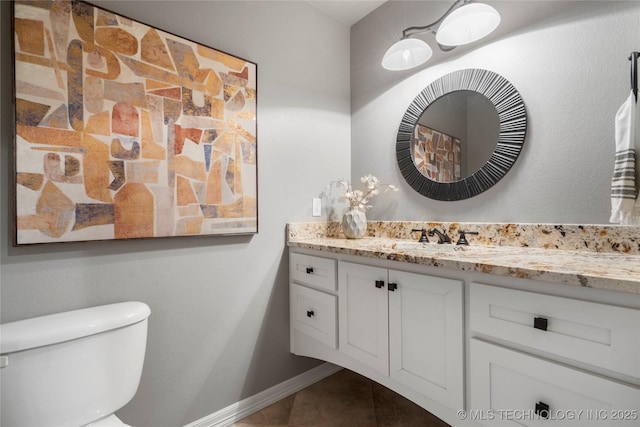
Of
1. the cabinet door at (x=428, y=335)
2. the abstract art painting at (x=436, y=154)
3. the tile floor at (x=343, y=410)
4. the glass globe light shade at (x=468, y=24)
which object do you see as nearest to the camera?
the cabinet door at (x=428, y=335)

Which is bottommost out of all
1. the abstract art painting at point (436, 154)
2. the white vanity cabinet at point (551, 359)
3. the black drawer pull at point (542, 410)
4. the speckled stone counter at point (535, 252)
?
the black drawer pull at point (542, 410)

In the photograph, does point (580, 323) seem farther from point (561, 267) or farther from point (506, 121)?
point (506, 121)

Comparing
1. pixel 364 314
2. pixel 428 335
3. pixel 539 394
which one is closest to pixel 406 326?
pixel 428 335

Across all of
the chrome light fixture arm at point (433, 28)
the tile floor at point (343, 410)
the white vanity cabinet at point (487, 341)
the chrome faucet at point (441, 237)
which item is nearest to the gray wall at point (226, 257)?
the tile floor at point (343, 410)

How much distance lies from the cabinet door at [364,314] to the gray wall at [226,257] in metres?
0.49

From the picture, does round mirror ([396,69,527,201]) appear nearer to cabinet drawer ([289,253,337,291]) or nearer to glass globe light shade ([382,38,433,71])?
glass globe light shade ([382,38,433,71])

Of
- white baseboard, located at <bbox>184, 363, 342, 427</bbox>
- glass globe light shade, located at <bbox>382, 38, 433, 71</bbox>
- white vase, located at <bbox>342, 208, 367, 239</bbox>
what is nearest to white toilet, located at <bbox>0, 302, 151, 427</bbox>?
white baseboard, located at <bbox>184, 363, 342, 427</bbox>

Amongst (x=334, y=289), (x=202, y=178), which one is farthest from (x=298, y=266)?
(x=202, y=178)

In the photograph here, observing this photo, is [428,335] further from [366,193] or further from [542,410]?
[366,193]

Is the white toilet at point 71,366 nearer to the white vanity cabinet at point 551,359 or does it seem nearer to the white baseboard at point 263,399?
the white baseboard at point 263,399

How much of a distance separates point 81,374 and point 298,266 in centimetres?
104

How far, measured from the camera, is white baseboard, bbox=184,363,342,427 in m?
1.51

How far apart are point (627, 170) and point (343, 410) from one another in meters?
1.71

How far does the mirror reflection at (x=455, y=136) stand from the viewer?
1.53 m
